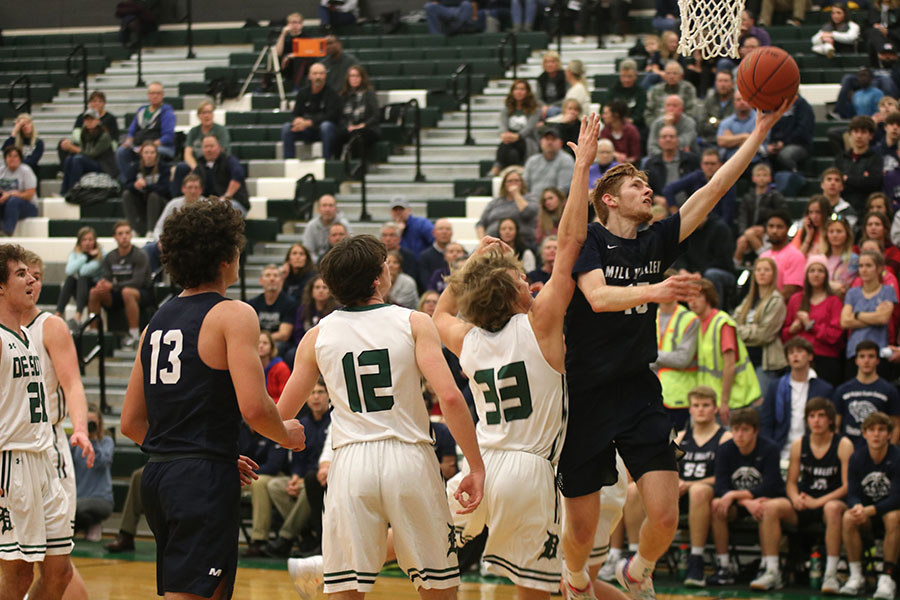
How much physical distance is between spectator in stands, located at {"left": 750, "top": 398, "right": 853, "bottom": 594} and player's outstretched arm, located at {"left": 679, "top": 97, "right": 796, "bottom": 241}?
137 inches

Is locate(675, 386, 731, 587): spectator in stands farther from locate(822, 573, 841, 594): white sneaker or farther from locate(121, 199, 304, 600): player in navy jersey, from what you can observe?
locate(121, 199, 304, 600): player in navy jersey

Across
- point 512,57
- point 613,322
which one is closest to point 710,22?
point 613,322

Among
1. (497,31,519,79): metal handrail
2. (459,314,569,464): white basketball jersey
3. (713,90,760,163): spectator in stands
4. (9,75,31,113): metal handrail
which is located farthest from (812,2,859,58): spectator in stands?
(9,75,31,113): metal handrail

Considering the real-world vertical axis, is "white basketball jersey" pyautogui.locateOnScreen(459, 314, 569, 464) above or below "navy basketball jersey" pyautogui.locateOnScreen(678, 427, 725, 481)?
above

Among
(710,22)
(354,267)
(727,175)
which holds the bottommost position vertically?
(354,267)

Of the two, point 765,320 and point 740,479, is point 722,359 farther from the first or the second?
point 740,479

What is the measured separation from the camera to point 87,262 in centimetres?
1274

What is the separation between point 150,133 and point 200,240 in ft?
35.6

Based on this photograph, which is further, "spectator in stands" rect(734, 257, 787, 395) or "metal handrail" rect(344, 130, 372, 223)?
Result: "metal handrail" rect(344, 130, 372, 223)

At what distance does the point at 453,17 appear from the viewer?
56.9 feet

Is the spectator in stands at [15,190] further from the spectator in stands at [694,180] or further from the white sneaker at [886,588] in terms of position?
the white sneaker at [886,588]

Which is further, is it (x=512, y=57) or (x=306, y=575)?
(x=512, y=57)

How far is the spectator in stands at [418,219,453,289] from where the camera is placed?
11445mm

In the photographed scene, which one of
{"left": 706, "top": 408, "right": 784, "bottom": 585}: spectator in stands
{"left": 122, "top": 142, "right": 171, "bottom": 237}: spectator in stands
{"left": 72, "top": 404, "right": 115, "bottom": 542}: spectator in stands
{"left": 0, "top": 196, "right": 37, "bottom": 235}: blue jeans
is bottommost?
{"left": 72, "top": 404, "right": 115, "bottom": 542}: spectator in stands
